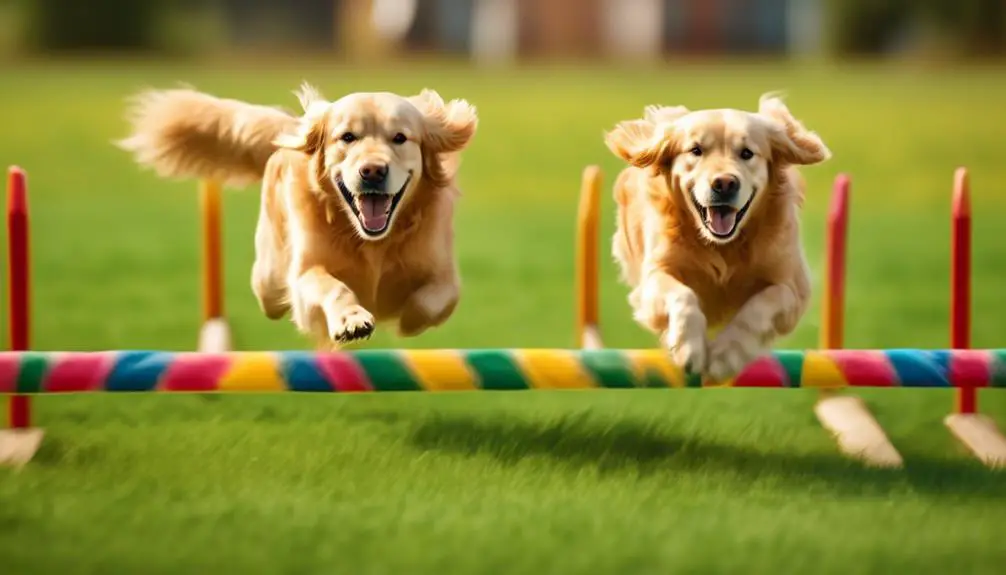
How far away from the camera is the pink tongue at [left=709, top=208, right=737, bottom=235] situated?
3770mm

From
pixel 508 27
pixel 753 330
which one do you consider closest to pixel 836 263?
pixel 753 330

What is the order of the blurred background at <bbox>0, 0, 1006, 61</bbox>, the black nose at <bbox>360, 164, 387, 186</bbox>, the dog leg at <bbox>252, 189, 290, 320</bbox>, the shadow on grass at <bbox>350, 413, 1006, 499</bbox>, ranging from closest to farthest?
the black nose at <bbox>360, 164, 387, 186</bbox>
the shadow on grass at <bbox>350, 413, 1006, 499</bbox>
the dog leg at <bbox>252, 189, 290, 320</bbox>
the blurred background at <bbox>0, 0, 1006, 61</bbox>

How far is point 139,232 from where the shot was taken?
11039 mm

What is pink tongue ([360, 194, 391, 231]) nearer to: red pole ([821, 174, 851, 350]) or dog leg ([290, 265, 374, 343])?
dog leg ([290, 265, 374, 343])

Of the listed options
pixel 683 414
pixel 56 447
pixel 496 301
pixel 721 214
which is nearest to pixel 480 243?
pixel 496 301

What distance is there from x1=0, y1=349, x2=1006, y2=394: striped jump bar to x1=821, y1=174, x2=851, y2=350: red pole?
107 cm

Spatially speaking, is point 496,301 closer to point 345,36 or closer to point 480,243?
point 480,243

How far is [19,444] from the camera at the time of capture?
4.62 metres

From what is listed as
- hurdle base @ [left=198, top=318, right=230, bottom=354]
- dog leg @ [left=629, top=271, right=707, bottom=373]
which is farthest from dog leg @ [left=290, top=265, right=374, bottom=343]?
hurdle base @ [left=198, top=318, right=230, bottom=354]

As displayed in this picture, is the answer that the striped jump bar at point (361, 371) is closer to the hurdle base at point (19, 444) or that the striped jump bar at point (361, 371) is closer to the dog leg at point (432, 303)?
the dog leg at point (432, 303)

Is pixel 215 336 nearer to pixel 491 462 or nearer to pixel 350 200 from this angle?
pixel 491 462

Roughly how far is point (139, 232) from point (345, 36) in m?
25.0

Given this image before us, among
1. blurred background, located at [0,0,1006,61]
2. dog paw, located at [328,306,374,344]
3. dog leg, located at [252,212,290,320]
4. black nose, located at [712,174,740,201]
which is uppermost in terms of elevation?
blurred background, located at [0,0,1006,61]

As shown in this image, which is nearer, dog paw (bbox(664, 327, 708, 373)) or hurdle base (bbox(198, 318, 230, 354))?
dog paw (bbox(664, 327, 708, 373))
